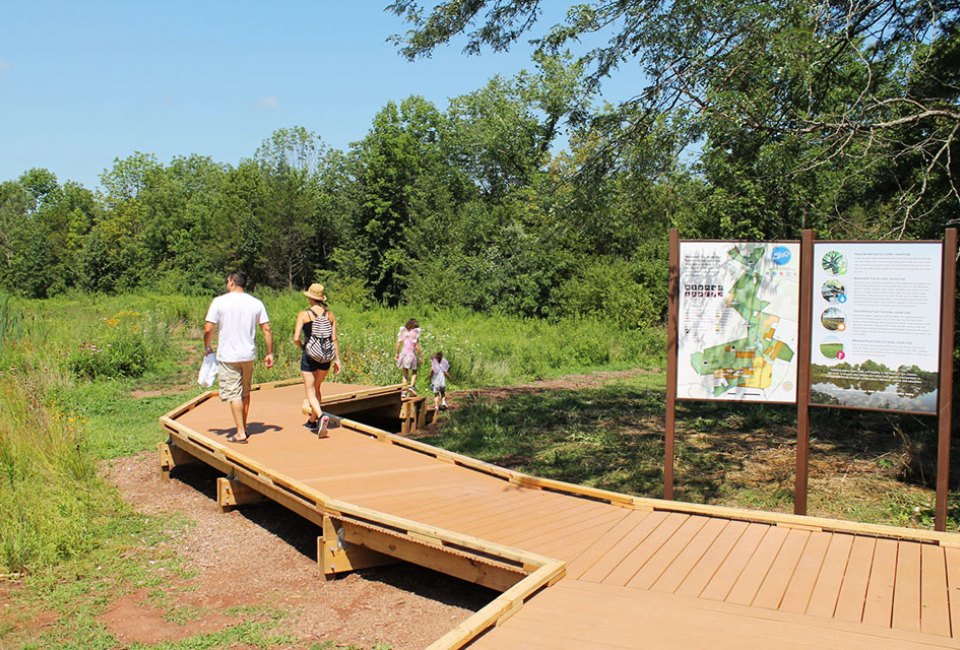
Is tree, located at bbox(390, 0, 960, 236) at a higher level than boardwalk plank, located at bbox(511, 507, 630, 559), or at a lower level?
higher

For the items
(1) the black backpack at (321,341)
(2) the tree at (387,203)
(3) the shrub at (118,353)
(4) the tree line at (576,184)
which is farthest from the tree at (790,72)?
(2) the tree at (387,203)

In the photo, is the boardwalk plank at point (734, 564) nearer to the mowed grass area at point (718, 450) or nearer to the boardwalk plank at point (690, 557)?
the boardwalk plank at point (690, 557)

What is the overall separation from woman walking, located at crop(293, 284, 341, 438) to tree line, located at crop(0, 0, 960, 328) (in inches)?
141

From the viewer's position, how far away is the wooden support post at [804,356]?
5770 millimetres

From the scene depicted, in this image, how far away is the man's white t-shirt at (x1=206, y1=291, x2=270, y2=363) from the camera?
7.58m

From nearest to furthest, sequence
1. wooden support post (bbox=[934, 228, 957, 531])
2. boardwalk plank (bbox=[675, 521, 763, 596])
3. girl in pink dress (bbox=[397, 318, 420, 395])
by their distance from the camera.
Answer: boardwalk plank (bbox=[675, 521, 763, 596]) < wooden support post (bbox=[934, 228, 957, 531]) < girl in pink dress (bbox=[397, 318, 420, 395])

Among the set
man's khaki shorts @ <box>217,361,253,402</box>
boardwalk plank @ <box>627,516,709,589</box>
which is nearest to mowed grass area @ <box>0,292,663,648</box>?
man's khaki shorts @ <box>217,361,253,402</box>

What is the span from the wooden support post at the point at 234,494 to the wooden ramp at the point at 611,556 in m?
0.01

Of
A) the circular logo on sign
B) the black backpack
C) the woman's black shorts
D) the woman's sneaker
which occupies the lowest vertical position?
the woman's sneaker

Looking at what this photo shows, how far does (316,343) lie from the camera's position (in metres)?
8.38

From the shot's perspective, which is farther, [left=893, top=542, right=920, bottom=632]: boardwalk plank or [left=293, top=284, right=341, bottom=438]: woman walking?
[left=293, top=284, right=341, bottom=438]: woman walking

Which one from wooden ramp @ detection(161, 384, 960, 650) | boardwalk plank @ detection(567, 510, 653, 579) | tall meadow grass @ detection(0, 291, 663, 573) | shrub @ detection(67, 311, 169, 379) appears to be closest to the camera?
wooden ramp @ detection(161, 384, 960, 650)

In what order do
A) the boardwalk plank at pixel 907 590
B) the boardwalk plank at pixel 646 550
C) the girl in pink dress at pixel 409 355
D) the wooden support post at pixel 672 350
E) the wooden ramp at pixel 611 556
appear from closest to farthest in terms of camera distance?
the wooden ramp at pixel 611 556 → the boardwalk plank at pixel 907 590 → the boardwalk plank at pixel 646 550 → the wooden support post at pixel 672 350 → the girl in pink dress at pixel 409 355

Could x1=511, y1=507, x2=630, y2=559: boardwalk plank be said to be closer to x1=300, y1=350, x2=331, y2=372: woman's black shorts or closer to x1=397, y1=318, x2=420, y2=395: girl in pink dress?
x1=300, y1=350, x2=331, y2=372: woman's black shorts
